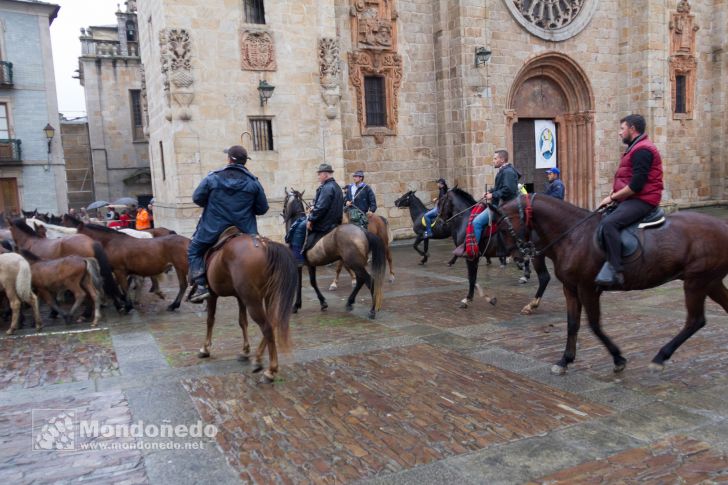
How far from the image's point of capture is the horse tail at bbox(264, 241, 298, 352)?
18.5ft

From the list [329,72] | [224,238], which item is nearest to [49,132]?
[329,72]

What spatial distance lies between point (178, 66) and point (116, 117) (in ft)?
59.6

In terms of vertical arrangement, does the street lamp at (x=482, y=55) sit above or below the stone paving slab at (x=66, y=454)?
above

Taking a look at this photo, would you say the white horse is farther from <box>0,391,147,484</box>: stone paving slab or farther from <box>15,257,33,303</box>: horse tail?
<box>0,391,147,484</box>: stone paving slab

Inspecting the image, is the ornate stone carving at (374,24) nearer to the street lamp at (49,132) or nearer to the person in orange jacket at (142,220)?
the person in orange jacket at (142,220)

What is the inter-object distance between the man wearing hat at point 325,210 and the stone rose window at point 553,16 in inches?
527

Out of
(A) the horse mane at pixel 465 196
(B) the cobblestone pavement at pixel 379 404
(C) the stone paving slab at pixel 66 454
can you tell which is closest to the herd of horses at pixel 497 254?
(B) the cobblestone pavement at pixel 379 404

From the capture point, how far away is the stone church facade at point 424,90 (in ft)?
49.4

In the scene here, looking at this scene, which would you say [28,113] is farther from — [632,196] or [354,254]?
[632,196]

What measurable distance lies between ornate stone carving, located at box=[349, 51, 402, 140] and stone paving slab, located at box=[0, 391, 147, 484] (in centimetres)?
1400

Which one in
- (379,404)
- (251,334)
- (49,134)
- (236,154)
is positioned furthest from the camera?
(49,134)

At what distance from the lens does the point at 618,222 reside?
545 centimetres

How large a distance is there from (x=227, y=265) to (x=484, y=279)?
268 inches

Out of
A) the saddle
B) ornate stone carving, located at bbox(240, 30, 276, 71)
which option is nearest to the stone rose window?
ornate stone carving, located at bbox(240, 30, 276, 71)
